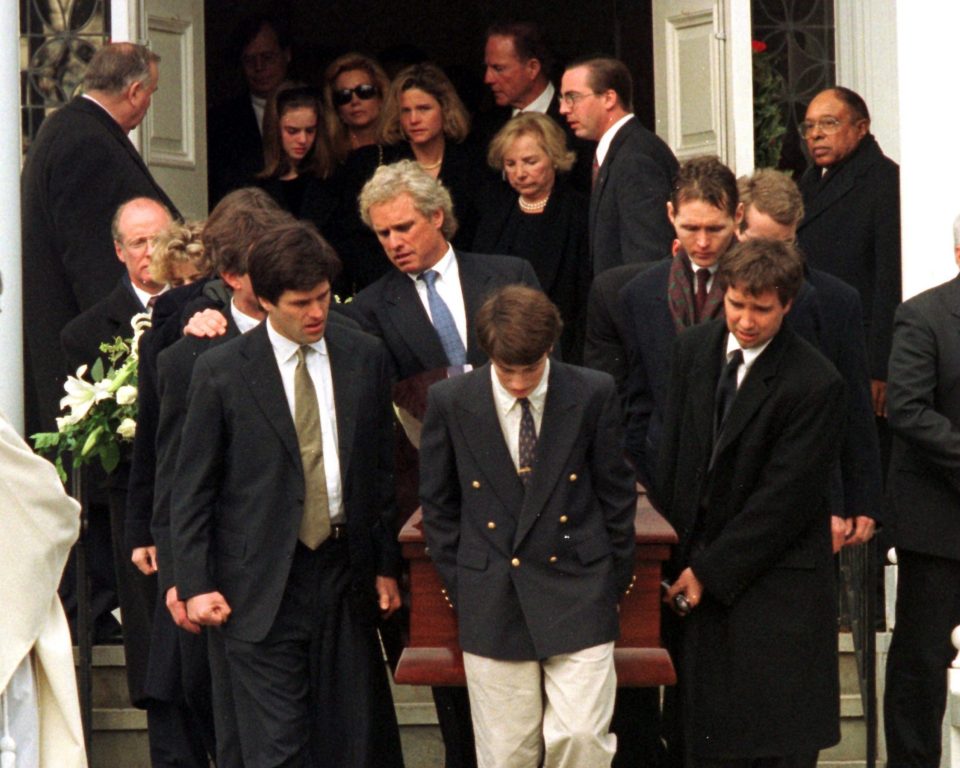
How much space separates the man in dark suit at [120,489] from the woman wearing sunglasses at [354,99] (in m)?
1.52

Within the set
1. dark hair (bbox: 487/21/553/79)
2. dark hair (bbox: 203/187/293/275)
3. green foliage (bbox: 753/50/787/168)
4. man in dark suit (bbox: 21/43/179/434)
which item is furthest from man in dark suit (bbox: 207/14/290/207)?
dark hair (bbox: 203/187/293/275)

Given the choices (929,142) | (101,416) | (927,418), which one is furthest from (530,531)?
(929,142)

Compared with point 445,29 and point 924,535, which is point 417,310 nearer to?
point 924,535

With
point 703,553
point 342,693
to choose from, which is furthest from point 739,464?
point 342,693

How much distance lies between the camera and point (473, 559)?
6.46m

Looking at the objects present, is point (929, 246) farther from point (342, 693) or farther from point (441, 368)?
point (342, 693)

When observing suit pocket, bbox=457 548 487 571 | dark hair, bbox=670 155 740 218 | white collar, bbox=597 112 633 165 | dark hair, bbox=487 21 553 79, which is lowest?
suit pocket, bbox=457 548 487 571

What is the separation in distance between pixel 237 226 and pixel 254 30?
12.9ft

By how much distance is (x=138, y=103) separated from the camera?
9156 mm

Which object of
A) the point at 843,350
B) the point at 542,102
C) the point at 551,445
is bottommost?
the point at 551,445

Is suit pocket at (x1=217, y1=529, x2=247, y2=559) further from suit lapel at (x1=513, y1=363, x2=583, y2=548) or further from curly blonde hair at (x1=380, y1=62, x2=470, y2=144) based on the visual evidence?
curly blonde hair at (x1=380, y1=62, x2=470, y2=144)

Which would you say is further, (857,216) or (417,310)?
(857,216)

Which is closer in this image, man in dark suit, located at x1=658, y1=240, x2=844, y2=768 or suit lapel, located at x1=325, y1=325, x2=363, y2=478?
suit lapel, located at x1=325, y1=325, x2=363, y2=478

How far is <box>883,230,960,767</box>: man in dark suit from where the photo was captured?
7652 mm
